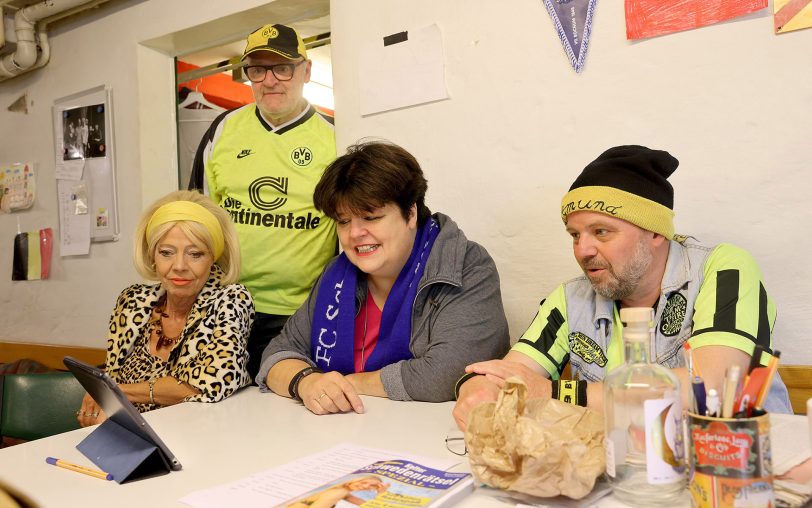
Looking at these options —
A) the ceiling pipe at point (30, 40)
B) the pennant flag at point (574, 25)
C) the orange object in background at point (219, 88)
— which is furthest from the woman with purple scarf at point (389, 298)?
the ceiling pipe at point (30, 40)

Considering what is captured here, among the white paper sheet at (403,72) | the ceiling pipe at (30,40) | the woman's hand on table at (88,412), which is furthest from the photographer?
the ceiling pipe at (30,40)

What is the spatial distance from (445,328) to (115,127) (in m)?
2.46

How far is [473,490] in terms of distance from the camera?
940 mm

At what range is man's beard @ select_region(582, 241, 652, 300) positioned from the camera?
1433 millimetres

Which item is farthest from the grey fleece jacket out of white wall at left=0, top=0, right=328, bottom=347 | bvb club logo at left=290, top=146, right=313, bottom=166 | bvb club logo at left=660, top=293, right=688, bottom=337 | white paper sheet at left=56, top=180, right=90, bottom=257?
white paper sheet at left=56, top=180, right=90, bottom=257

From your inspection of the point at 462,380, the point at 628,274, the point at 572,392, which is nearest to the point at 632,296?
the point at 628,274

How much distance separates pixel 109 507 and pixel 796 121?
1.79 metres

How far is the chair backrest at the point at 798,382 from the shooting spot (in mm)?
1646

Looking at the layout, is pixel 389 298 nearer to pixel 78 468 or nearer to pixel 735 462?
pixel 78 468

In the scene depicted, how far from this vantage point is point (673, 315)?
1425 mm

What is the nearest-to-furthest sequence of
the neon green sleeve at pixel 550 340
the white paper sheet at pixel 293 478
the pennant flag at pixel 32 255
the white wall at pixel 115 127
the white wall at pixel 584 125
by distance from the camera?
the white paper sheet at pixel 293 478
the neon green sleeve at pixel 550 340
the white wall at pixel 584 125
the white wall at pixel 115 127
the pennant flag at pixel 32 255

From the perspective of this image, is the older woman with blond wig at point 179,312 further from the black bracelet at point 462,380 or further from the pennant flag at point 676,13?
the pennant flag at point 676,13

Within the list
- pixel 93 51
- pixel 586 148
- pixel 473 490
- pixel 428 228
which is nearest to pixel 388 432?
pixel 473 490

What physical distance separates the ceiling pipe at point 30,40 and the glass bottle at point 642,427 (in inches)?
134
